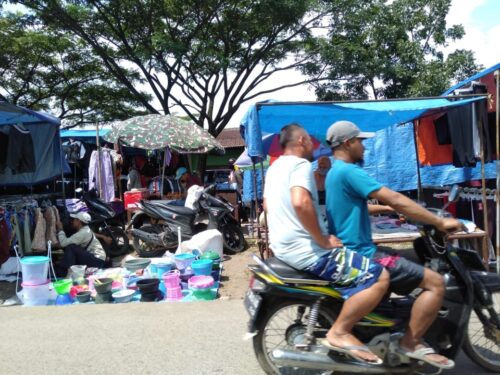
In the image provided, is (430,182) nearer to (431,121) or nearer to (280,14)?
(431,121)

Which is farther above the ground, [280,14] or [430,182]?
[280,14]

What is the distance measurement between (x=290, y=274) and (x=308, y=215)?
0.44 m

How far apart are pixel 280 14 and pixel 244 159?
18.7 feet

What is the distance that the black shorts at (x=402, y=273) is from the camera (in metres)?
2.96

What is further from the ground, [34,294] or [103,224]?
[103,224]

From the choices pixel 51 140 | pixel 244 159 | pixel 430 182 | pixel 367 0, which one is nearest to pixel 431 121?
pixel 430 182

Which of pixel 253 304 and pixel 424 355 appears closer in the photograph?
pixel 424 355

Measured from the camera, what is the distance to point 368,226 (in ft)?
10.1

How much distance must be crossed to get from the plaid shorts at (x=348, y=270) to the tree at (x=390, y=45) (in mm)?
13045

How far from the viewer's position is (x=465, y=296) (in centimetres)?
310

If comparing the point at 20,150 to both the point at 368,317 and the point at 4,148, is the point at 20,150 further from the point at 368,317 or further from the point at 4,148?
the point at 368,317

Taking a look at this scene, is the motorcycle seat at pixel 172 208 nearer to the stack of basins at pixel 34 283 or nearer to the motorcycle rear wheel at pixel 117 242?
the motorcycle rear wheel at pixel 117 242

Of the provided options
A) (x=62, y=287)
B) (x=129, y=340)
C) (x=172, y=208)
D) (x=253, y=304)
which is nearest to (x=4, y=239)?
(x=62, y=287)

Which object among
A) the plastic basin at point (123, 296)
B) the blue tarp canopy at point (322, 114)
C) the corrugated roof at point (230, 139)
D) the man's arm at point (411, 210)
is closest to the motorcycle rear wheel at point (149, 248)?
the plastic basin at point (123, 296)
